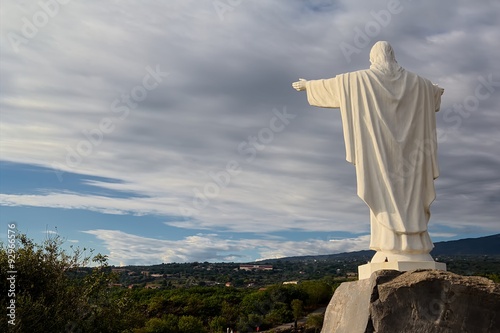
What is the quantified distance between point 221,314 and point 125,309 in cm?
3219

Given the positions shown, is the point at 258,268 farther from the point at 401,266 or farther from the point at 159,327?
the point at 401,266

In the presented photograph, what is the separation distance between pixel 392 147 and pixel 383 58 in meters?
1.86

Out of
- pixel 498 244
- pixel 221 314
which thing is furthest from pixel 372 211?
pixel 498 244

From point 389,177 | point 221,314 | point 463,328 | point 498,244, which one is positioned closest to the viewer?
point 463,328

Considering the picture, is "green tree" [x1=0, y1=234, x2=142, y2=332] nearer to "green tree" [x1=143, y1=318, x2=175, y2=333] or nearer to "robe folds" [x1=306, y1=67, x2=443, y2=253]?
"robe folds" [x1=306, y1=67, x2=443, y2=253]

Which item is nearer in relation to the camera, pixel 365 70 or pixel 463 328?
pixel 463 328

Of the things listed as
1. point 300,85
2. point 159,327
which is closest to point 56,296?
point 300,85

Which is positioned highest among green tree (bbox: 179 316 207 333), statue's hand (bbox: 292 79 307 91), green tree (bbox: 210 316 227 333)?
statue's hand (bbox: 292 79 307 91)

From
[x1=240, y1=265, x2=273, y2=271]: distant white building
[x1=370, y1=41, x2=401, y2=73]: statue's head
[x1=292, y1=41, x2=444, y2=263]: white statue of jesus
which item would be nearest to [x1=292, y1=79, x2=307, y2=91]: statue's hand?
[x1=292, y1=41, x2=444, y2=263]: white statue of jesus

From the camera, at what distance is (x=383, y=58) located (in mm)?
10406

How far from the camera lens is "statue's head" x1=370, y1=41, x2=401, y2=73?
1030 centimetres

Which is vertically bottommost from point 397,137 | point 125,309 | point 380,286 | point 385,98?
point 125,309

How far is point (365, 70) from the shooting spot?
1025cm

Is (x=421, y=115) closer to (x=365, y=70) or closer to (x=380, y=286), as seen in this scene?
(x=365, y=70)
